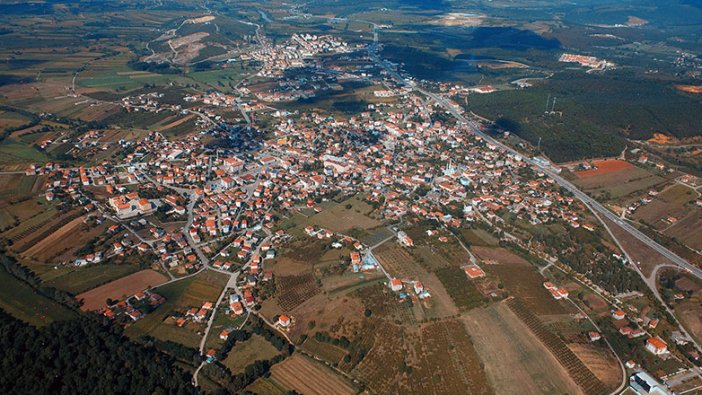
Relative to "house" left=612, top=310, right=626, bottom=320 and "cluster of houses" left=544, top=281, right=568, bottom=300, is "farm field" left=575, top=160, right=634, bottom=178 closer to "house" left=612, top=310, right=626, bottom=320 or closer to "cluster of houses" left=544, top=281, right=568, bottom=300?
"cluster of houses" left=544, top=281, right=568, bottom=300

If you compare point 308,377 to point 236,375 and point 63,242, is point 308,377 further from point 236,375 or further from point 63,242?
point 63,242

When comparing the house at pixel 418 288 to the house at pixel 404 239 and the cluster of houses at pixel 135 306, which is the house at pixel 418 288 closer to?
the house at pixel 404 239

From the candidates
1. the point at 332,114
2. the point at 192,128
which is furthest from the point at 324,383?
the point at 332,114

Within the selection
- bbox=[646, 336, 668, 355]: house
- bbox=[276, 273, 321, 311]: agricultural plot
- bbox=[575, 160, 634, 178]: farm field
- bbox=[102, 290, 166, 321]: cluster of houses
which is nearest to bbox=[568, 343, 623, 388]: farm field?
bbox=[646, 336, 668, 355]: house

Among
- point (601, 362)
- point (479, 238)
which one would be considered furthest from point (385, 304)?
point (601, 362)

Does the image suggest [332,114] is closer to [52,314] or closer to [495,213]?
[495,213]

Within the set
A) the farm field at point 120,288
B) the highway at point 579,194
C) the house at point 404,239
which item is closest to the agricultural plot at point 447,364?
the house at point 404,239
